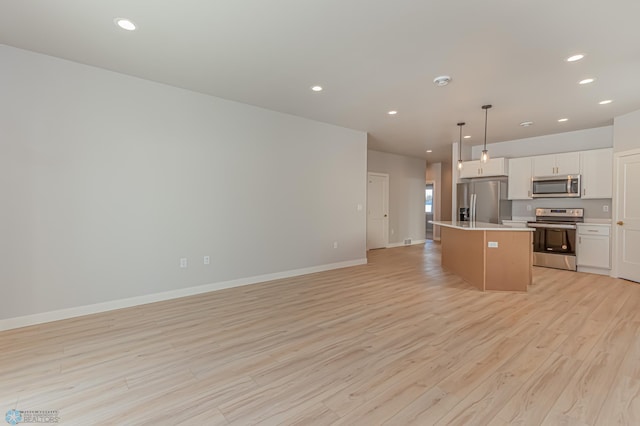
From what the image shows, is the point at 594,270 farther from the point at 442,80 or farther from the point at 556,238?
the point at 442,80

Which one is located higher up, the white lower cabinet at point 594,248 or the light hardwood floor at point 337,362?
the white lower cabinet at point 594,248

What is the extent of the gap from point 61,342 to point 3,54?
289 centimetres

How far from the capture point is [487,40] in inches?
106

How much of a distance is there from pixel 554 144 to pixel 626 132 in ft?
4.60

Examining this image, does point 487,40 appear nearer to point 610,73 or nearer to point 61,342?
point 610,73

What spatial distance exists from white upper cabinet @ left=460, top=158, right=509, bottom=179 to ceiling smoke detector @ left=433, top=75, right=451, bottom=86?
3813mm

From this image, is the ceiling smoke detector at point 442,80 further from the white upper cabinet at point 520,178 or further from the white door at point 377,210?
the white door at point 377,210

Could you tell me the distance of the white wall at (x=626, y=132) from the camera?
4770 millimetres

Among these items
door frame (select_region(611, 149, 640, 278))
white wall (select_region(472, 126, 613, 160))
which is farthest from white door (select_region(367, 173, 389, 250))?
door frame (select_region(611, 149, 640, 278))

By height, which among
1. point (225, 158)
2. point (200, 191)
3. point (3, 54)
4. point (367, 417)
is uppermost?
point (3, 54)

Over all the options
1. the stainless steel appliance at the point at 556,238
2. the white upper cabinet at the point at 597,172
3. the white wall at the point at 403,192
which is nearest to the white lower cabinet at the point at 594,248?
the stainless steel appliance at the point at 556,238

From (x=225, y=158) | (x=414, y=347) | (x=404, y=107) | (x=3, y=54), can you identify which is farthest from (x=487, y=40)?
(x=3, y=54)

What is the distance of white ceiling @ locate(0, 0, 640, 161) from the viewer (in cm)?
233

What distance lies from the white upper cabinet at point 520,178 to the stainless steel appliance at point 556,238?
0.50 meters
